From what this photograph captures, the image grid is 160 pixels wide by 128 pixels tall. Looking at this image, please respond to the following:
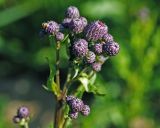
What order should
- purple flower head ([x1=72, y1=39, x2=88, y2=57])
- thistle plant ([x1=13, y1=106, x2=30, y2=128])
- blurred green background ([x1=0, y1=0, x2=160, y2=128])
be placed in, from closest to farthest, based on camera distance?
1. purple flower head ([x1=72, y1=39, x2=88, y2=57])
2. thistle plant ([x1=13, y1=106, x2=30, y2=128])
3. blurred green background ([x1=0, y1=0, x2=160, y2=128])

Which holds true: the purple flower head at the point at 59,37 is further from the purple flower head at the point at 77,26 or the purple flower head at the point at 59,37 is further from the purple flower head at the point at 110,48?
the purple flower head at the point at 110,48

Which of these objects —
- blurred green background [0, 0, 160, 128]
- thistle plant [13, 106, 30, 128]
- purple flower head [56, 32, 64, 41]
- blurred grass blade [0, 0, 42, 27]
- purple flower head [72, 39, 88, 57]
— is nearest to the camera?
purple flower head [72, 39, 88, 57]

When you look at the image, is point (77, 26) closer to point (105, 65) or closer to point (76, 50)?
point (76, 50)

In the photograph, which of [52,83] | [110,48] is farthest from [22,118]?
[110,48]

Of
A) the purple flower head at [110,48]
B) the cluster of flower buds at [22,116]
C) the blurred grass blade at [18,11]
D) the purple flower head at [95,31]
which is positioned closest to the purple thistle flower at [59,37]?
the purple flower head at [95,31]

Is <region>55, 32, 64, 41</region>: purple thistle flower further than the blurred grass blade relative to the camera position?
No

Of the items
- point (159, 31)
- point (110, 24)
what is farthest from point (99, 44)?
point (110, 24)

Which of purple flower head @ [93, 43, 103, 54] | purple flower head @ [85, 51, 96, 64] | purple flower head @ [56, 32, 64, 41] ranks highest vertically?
purple flower head @ [56, 32, 64, 41]

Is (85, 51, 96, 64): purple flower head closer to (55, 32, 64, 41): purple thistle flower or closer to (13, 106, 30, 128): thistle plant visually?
(55, 32, 64, 41): purple thistle flower

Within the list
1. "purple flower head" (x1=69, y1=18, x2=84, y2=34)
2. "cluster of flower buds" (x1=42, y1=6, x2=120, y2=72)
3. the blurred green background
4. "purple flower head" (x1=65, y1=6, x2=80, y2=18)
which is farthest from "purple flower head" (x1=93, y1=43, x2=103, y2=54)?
the blurred green background
